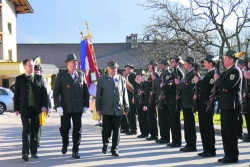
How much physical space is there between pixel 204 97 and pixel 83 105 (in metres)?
2.64

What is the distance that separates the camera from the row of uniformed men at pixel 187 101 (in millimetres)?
9102

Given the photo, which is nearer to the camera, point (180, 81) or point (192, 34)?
point (180, 81)

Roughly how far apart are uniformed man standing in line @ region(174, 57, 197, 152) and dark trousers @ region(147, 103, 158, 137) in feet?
7.52

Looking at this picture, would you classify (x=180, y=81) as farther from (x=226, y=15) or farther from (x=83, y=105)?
(x=226, y=15)

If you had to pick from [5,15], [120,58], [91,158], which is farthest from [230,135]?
[120,58]

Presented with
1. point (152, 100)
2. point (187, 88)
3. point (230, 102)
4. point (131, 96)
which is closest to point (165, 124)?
point (152, 100)

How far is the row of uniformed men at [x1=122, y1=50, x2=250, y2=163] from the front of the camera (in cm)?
910

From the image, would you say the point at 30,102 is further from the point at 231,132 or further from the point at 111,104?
the point at 231,132

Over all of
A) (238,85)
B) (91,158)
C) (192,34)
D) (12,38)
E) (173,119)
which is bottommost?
(91,158)

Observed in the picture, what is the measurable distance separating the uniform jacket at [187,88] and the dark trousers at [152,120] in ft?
7.91

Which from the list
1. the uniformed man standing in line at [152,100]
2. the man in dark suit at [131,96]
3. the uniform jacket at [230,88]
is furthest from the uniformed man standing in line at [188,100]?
the man in dark suit at [131,96]

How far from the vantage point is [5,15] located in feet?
148

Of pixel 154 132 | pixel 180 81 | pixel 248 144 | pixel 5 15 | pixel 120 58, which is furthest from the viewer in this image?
pixel 120 58

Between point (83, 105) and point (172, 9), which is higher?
point (172, 9)
